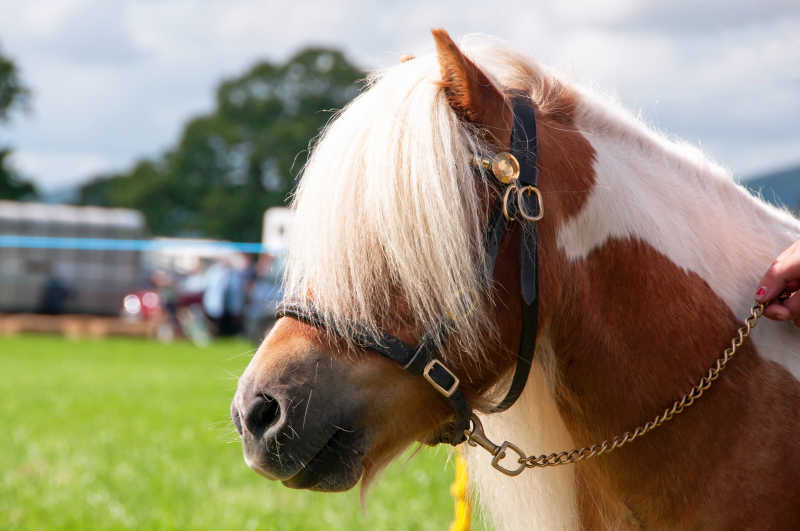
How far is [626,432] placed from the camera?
1857mm

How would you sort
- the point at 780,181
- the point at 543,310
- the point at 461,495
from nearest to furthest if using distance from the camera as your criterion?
the point at 543,310
the point at 461,495
the point at 780,181

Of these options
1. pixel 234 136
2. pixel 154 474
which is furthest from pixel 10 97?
pixel 154 474

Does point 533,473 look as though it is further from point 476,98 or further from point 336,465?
point 476,98

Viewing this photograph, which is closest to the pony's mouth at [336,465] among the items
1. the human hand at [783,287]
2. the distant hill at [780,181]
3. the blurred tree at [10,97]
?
the human hand at [783,287]

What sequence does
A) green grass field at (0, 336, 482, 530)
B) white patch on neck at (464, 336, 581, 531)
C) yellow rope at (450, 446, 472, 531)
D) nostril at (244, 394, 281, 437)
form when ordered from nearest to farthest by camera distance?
nostril at (244, 394, 281, 437) → white patch on neck at (464, 336, 581, 531) → yellow rope at (450, 446, 472, 531) → green grass field at (0, 336, 482, 530)

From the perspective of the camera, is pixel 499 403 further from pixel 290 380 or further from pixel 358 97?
pixel 358 97

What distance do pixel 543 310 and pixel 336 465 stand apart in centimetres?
53

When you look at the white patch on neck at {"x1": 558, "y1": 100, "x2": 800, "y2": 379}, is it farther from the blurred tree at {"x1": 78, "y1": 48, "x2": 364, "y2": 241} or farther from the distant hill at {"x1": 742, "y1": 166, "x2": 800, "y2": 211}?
the blurred tree at {"x1": 78, "y1": 48, "x2": 364, "y2": 241}

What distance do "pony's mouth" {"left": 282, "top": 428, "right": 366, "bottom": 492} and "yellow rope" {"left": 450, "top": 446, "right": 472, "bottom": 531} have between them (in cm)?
52

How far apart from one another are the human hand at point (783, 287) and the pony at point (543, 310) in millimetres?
64

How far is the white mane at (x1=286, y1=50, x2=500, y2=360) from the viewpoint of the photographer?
1707 millimetres

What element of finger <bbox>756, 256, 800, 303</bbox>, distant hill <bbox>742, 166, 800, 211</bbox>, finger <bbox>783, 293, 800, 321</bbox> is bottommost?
distant hill <bbox>742, 166, 800, 211</bbox>

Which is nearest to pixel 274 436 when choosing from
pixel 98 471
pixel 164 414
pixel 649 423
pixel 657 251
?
pixel 649 423

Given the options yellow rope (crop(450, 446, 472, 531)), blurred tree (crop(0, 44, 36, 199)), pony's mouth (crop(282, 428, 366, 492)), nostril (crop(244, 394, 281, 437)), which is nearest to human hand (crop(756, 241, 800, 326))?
yellow rope (crop(450, 446, 472, 531))
